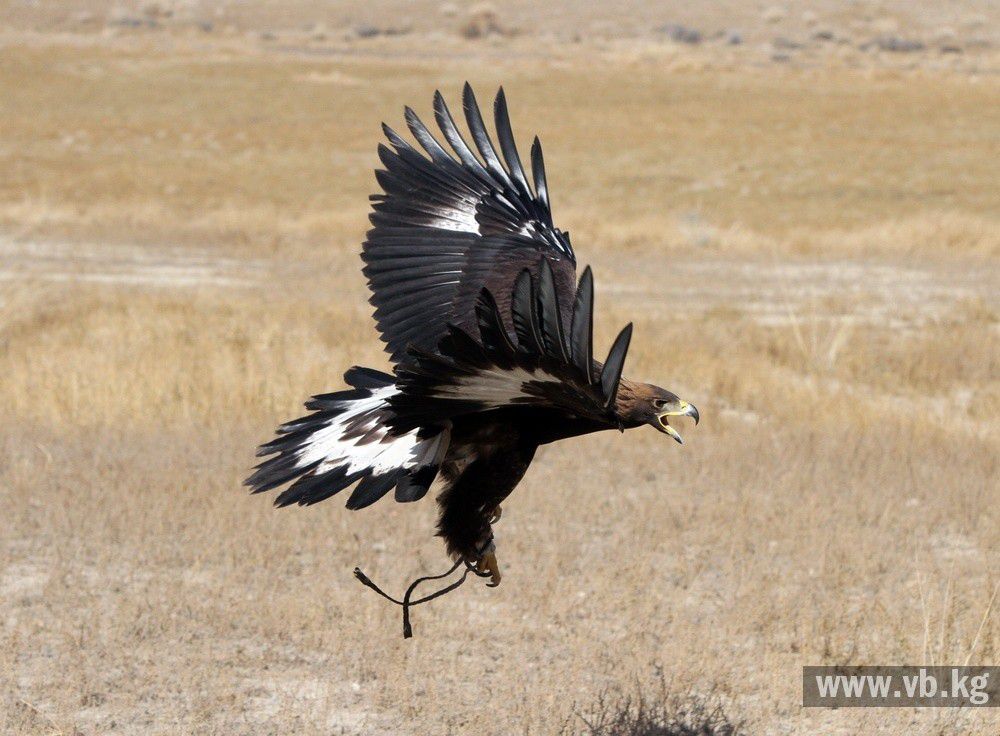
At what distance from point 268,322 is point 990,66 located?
165ft

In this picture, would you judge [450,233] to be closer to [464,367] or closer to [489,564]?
[489,564]

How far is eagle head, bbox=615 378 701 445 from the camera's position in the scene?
3771 millimetres

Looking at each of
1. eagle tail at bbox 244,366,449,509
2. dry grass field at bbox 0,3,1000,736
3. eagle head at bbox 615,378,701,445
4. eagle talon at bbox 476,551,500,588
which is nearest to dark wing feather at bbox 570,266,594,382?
eagle head at bbox 615,378,701,445

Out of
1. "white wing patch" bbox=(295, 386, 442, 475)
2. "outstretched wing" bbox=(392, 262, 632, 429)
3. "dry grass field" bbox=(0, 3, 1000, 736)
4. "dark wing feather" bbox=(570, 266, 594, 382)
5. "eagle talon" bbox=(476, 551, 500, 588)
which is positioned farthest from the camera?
"dry grass field" bbox=(0, 3, 1000, 736)

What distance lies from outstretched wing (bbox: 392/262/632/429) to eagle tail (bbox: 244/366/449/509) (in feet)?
0.56

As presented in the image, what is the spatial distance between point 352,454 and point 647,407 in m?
0.90

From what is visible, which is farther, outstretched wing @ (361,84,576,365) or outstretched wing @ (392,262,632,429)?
outstretched wing @ (361,84,576,365)

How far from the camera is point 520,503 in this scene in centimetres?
668

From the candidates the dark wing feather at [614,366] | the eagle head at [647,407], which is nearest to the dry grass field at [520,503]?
the eagle head at [647,407]

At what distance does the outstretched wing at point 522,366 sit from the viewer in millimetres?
3047

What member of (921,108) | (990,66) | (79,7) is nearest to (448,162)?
(921,108)

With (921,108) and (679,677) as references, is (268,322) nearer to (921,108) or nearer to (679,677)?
(679,677)

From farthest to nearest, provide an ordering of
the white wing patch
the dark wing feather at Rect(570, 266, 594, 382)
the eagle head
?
the white wing patch < the eagle head < the dark wing feather at Rect(570, 266, 594, 382)

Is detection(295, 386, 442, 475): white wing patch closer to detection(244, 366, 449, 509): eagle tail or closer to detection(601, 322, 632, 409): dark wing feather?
detection(244, 366, 449, 509): eagle tail
